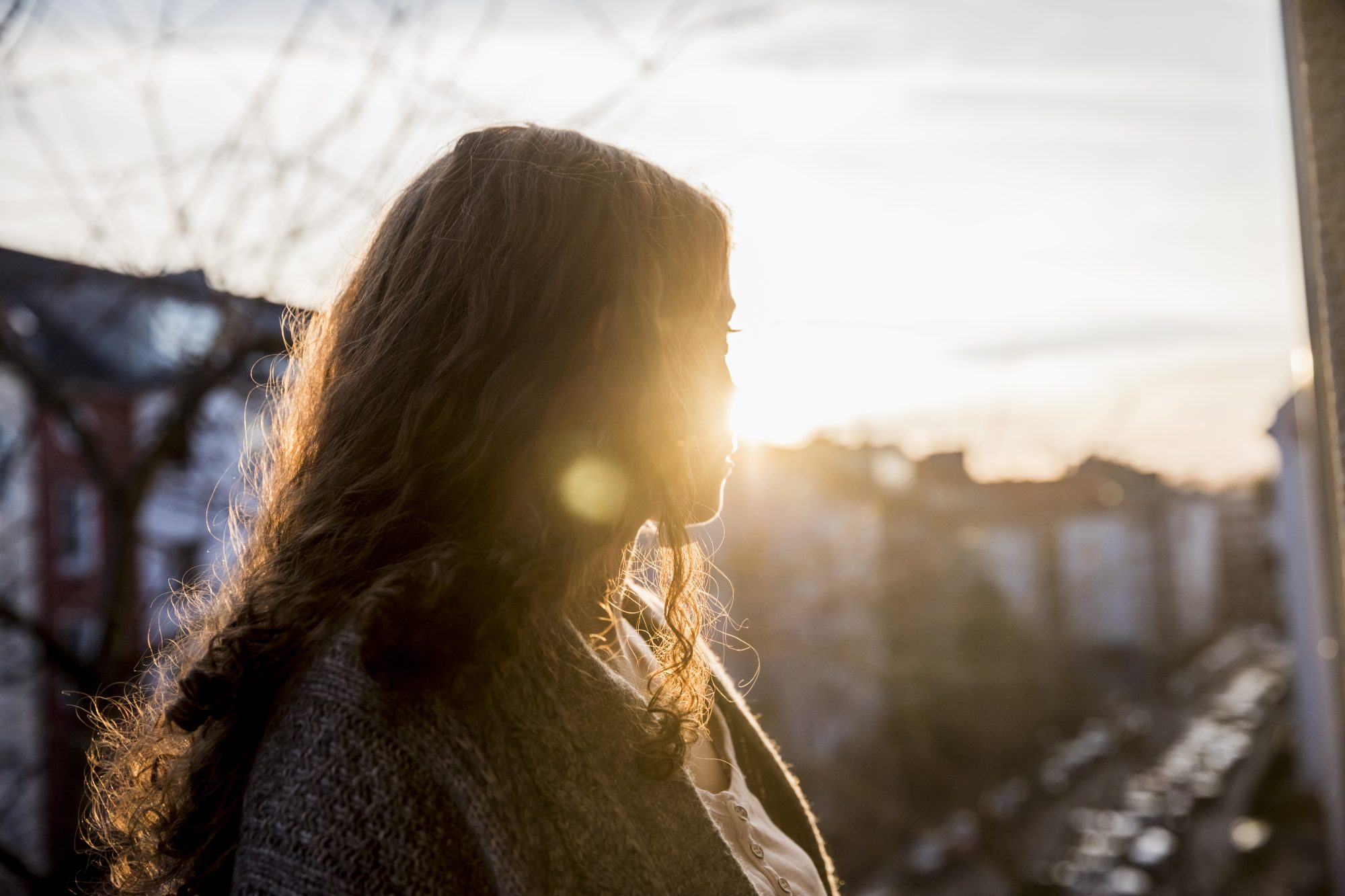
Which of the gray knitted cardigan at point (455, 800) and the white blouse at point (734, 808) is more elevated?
the gray knitted cardigan at point (455, 800)

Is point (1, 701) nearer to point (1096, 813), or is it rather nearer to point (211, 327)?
point (211, 327)

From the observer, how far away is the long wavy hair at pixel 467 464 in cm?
91

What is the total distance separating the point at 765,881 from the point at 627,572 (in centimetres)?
40

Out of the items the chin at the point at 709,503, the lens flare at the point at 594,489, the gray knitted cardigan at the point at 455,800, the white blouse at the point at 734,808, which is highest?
the lens flare at the point at 594,489

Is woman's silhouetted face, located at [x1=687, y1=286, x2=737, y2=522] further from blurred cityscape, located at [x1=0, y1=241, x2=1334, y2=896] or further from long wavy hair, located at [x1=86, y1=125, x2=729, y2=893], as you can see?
blurred cityscape, located at [x1=0, y1=241, x2=1334, y2=896]

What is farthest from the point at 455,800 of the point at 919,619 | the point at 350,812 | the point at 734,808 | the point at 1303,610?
the point at 1303,610

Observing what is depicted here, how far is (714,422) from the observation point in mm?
1157

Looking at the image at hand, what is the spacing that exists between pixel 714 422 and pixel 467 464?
0.32 m

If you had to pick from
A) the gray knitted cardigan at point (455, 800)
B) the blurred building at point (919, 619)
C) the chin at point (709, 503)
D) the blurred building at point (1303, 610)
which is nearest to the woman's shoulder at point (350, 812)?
the gray knitted cardigan at point (455, 800)

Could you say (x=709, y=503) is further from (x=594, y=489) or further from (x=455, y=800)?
(x=455, y=800)

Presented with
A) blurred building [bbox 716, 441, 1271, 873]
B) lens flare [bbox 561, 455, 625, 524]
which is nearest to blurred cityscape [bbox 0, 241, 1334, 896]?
blurred building [bbox 716, 441, 1271, 873]

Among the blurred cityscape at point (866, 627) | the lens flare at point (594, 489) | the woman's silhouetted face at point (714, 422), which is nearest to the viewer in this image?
the lens flare at point (594, 489)

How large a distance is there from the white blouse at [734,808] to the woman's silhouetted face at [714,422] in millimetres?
232

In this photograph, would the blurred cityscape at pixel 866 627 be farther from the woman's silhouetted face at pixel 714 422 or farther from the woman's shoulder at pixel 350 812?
the woman's shoulder at pixel 350 812
